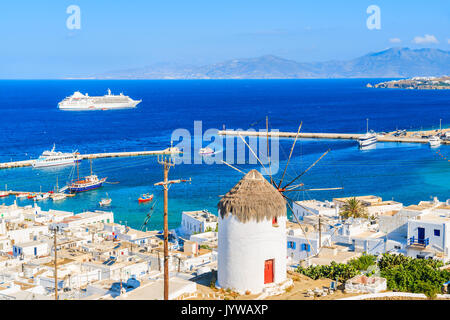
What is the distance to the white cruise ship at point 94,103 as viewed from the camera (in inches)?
6781

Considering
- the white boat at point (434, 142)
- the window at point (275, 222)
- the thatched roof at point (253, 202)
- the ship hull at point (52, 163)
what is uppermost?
the thatched roof at point (253, 202)

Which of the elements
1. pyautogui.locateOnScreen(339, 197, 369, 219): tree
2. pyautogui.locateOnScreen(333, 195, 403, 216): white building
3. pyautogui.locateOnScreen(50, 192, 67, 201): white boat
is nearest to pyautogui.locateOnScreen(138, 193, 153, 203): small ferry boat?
pyautogui.locateOnScreen(50, 192, 67, 201): white boat

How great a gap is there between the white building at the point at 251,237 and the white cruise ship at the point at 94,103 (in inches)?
6458

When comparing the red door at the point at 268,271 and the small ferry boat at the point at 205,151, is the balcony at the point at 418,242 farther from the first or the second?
the small ferry boat at the point at 205,151

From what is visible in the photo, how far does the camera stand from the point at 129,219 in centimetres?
4591

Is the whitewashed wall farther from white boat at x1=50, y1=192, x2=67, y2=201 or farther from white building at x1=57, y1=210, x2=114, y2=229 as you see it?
white boat at x1=50, y1=192, x2=67, y2=201

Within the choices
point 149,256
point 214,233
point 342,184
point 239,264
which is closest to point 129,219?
point 214,233

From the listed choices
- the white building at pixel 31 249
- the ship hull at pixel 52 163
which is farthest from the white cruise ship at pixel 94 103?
the white building at pixel 31 249

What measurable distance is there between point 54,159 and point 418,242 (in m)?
58.3

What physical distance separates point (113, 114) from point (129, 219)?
4509 inches

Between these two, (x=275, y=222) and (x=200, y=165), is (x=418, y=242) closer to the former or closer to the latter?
(x=275, y=222)

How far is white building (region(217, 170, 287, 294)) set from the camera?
13445mm

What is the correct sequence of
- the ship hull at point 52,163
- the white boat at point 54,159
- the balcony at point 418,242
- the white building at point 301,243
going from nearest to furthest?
1. the balcony at point 418,242
2. the white building at point 301,243
3. the ship hull at point 52,163
4. the white boat at point 54,159
